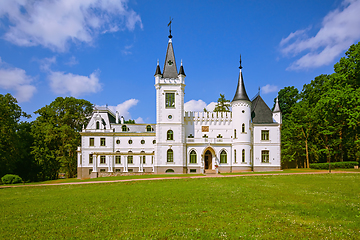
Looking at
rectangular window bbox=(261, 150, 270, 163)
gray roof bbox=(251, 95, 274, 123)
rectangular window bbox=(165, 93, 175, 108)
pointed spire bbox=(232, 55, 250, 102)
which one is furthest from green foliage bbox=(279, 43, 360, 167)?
rectangular window bbox=(165, 93, 175, 108)

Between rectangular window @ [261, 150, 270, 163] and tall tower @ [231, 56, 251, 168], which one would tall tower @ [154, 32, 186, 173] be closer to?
tall tower @ [231, 56, 251, 168]

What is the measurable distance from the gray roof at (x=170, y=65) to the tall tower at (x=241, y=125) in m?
10.3

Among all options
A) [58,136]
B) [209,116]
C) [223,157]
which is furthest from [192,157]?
[58,136]

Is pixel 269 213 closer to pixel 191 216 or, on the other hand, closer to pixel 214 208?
pixel 214 208

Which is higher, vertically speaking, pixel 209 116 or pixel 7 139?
pixel 209 116

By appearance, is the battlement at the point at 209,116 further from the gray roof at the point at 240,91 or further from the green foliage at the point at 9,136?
the green foliage at the point at 9,136

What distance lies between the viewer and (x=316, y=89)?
45.9m

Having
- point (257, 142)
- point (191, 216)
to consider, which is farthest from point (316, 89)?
point (191, 216)

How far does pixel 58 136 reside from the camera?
1831 inches

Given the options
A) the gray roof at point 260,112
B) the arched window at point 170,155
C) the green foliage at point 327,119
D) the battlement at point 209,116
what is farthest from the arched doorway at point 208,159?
the green foliage at point 327,119

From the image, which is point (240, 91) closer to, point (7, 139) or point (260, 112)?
point (260, 112)

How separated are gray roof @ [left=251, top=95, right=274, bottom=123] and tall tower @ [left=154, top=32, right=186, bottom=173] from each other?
11.9 meters

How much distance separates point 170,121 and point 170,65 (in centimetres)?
888

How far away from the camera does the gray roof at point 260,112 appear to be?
4172 cm
